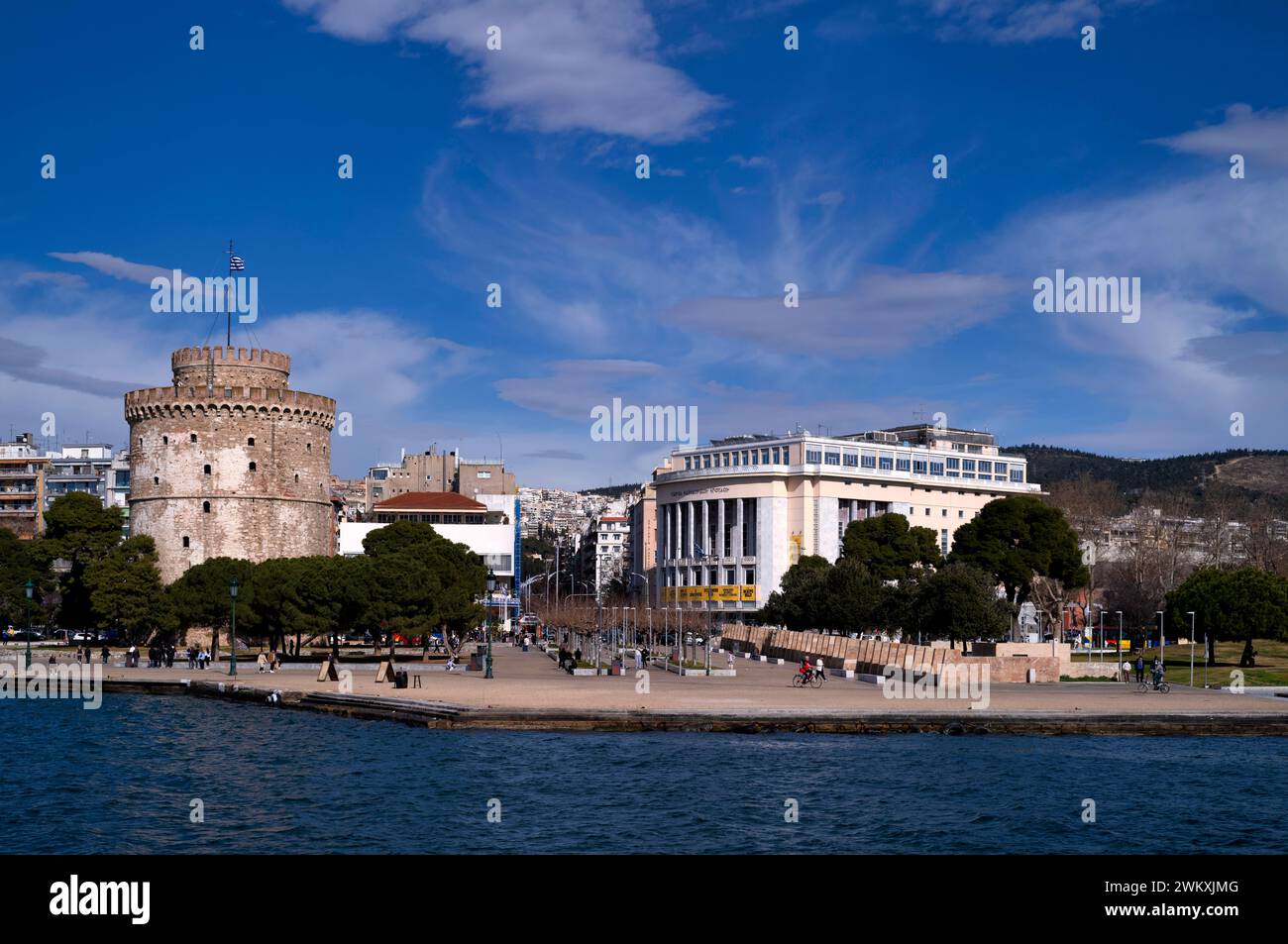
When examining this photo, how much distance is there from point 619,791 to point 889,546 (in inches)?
2871

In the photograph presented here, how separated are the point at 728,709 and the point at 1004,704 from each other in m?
9.32

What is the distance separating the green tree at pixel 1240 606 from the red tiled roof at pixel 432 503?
80.7 m

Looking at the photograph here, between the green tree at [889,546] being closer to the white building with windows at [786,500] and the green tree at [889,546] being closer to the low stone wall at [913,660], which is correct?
the white building with windows at [786,500]

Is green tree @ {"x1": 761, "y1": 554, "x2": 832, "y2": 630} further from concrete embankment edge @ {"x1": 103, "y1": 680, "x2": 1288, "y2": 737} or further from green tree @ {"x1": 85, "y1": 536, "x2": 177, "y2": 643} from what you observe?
concrete embankment edge @ {"x1": 103, "y1": 680, "x2": 1288, "y2": 737}

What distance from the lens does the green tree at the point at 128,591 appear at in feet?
222

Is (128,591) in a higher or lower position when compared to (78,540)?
lower

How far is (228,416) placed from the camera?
237 ft

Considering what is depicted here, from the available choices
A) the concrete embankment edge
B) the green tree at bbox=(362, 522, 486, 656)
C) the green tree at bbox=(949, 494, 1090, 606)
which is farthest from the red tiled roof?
the concrete embankment edge

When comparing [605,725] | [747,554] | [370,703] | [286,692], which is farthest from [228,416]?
[747,554]

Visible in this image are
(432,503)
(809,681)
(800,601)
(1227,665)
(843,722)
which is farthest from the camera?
(432,503)

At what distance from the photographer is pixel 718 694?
140ft

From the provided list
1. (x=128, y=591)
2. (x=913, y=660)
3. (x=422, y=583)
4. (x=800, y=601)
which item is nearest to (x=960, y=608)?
(x=913, y=660)

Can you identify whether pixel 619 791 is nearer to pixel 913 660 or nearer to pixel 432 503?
pixel 913 660

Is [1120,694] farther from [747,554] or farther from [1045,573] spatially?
[747,554]
